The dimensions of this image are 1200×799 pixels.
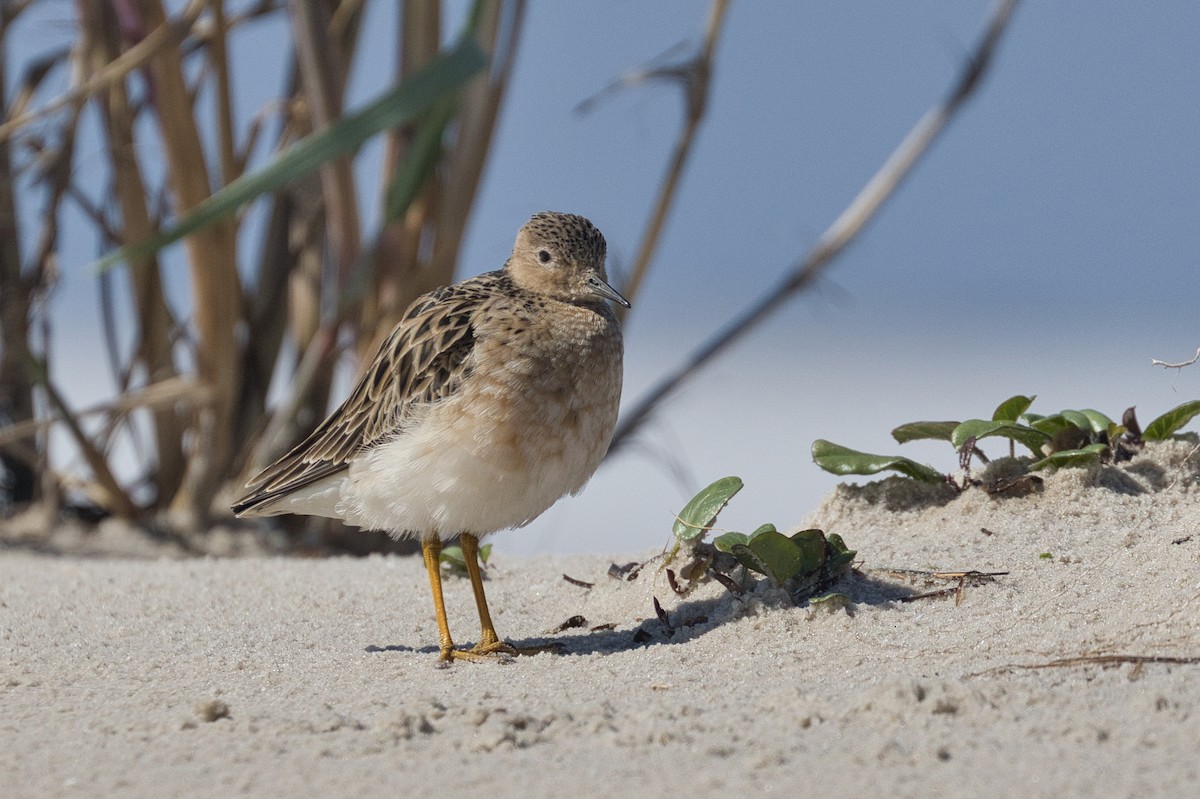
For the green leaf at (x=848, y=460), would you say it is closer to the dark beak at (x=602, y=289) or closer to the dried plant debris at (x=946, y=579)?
the dried plant debris at (x=946, y=579)

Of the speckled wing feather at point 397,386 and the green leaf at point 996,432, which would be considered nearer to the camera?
the green leaf at point 996,432

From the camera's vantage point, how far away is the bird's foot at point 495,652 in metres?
4.24

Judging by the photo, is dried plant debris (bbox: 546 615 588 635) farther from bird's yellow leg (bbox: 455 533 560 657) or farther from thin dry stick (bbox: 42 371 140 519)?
thin dry stick (bbox: 42 371 140 519)

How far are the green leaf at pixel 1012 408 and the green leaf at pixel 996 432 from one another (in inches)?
3.8

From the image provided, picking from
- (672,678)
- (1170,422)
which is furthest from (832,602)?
(1170,422)

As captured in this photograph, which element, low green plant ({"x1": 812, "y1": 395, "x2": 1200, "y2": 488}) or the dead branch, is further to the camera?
the dead branch

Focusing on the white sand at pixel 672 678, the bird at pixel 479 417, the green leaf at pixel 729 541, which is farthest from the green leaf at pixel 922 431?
the bird at pixel 479 417

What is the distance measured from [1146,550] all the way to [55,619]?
3.71m

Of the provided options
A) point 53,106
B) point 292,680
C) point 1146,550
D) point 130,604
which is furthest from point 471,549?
point 53,106

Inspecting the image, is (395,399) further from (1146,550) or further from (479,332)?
(1146,550)

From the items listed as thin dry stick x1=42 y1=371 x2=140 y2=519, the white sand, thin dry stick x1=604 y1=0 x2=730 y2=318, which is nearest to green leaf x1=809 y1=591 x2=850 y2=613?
the white sand

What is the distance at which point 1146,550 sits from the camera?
4.20 meters

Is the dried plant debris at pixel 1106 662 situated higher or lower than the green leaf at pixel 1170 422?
lower

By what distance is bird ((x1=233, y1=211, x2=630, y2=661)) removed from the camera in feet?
14.2
